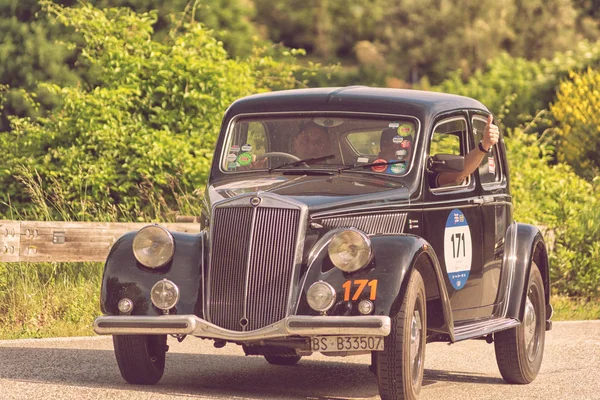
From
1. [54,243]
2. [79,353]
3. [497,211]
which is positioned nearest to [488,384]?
[497,211]

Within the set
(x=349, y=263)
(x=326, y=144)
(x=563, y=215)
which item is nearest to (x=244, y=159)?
(x=326, y=144)

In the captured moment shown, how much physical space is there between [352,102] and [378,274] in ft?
6.73

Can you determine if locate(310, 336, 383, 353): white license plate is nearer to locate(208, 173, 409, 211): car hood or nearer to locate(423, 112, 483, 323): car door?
locate(208, 173, 409, 211): car hood

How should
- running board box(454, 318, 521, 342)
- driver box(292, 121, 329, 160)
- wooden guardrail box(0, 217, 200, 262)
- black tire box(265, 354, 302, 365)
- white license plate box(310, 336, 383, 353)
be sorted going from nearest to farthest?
white license plate box(310, 336, 383, 353)
running board box(454, 318, 521, 342)
driver box(292, 121, 329, 160)
black tire box(265, 354, 302, 365)
wooden guardrail box(0, 217, 200, 262)

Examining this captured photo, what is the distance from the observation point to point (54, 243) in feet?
38.7

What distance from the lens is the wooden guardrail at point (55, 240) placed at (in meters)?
11.5

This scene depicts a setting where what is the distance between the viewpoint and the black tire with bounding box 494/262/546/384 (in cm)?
970

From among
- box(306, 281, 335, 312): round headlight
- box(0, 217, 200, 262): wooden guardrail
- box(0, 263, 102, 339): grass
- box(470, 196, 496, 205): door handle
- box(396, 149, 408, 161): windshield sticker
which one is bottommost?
box(0, 263, 102, 339): grass

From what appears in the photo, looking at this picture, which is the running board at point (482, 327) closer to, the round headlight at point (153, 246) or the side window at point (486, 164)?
the side window at point (486, 164)

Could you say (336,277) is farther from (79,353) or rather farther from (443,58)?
(443,58)

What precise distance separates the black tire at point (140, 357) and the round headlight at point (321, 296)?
4.30 ft

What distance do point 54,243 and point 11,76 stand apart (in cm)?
1055

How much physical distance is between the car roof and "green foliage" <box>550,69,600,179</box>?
14.4 m

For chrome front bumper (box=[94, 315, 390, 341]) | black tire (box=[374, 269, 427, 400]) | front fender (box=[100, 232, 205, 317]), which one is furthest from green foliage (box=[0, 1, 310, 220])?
black tire (box=[374, 269, 427, 400])
